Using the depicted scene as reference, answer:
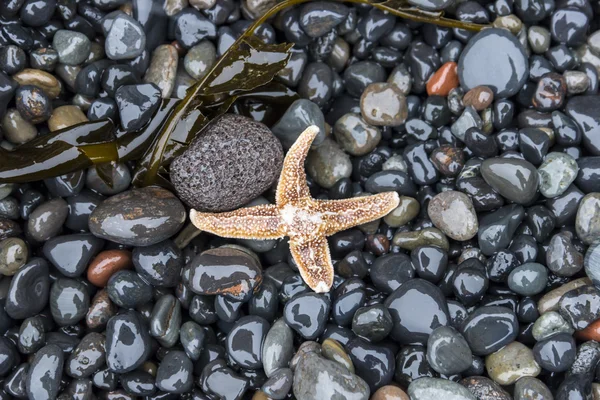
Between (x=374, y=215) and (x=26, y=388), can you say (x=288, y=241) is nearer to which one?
(x=374, y=215)

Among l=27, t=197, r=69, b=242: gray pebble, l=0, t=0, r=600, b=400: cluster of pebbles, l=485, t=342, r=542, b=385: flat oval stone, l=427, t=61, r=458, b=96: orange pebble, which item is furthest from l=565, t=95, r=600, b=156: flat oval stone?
l=27, t=197, r=69, b=242: gray pebble

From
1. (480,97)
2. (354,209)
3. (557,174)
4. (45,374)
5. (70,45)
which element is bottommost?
(45,374)

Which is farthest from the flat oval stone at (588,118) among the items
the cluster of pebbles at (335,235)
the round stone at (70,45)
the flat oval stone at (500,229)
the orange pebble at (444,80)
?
the round stone at (70,45)

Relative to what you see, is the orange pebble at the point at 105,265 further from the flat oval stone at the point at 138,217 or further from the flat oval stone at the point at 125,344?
the flat oval stone at the point at 125,344

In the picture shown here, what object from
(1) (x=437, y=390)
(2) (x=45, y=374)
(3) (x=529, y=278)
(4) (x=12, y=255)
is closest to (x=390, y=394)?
(1) (x=437, y=390)

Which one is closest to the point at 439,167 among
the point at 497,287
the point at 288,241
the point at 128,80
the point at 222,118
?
the point at 497,287

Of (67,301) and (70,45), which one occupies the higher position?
(70,45)

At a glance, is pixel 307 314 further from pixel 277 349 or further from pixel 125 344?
pixel 125 344
